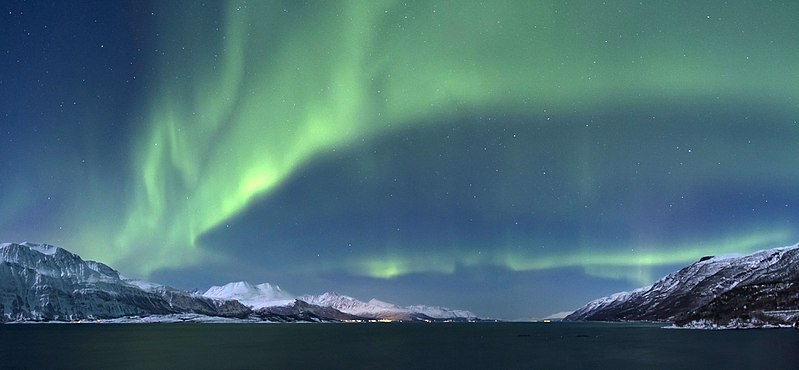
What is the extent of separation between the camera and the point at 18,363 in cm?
12169

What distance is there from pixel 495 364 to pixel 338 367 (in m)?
34.6

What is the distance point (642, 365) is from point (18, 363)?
13464 centimetres

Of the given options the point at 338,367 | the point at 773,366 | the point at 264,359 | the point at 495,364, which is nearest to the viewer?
the point at 773,366

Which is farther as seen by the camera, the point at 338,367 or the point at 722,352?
the point at 722,352

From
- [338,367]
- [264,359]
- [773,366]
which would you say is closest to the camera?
[773,366]

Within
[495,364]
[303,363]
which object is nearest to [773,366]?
[495,364]

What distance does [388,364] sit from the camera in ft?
407

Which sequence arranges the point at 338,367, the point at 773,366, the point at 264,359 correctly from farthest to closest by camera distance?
the point at 264,359 → the point at 338,367 → the point at 773,366

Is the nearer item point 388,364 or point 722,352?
point 388,364

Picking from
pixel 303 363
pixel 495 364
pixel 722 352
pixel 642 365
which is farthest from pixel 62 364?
pixel 722 352

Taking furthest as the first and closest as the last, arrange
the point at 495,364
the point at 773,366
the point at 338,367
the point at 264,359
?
the point at 264,359 < the point at 495,364 < the point at 338,367 < the point at 773,366

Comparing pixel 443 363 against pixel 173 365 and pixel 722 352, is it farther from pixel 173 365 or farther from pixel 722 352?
pixel 722 352

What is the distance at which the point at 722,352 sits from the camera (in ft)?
457

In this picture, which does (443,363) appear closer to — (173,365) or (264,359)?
(264,359)
